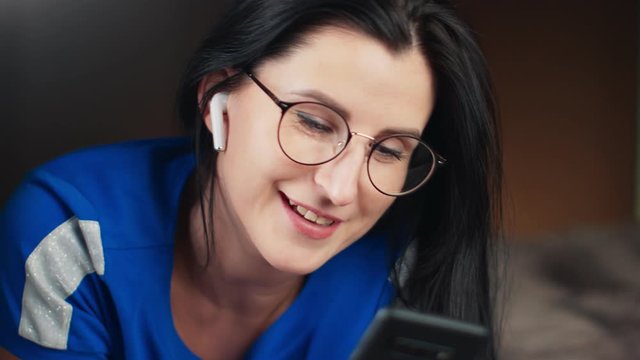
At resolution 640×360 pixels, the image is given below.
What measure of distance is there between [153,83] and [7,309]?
53cm

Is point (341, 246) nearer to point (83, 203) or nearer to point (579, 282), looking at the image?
point (83, 203)

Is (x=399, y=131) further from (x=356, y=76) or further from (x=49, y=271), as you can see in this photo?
(x=49, y=271)

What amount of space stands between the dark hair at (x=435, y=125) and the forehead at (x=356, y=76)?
11 millimetres

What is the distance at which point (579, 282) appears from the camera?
5.24ft

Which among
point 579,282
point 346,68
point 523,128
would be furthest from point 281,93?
point 523,128

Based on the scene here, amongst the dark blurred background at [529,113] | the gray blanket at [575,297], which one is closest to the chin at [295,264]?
the dark blurred background at [529,113]

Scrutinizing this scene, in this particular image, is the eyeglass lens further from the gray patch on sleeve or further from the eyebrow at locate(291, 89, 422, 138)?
the gray patch on sleeve

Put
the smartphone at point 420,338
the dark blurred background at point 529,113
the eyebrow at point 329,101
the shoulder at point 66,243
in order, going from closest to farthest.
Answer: the smartphone at point 420,338
the eyebrow at point 329,101
the shoulder at point 66,243
the dark blurred background at point 529,113

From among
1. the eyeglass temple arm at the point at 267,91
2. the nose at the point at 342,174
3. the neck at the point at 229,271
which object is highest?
the eyeglass temple arm at the point at 267,91

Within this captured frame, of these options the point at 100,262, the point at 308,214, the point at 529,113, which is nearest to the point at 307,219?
the point at 308,214

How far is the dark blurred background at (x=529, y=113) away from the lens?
4.65 feet

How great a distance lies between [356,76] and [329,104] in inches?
1.5

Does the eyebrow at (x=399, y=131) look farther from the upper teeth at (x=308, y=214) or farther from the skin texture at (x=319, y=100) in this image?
the upper teeth at (x=308, y=214)

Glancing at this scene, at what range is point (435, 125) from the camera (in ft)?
3.61
